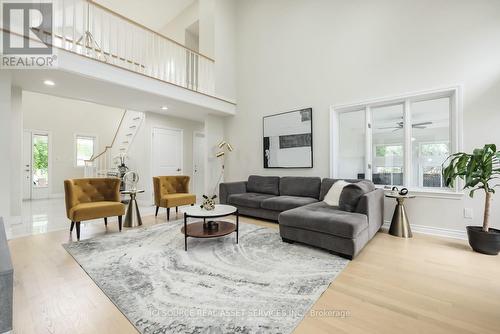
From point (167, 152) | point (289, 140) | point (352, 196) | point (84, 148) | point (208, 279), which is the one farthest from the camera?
point (84, 148)

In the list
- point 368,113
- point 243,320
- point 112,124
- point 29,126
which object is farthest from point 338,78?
point 29,126

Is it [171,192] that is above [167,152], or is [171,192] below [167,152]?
below

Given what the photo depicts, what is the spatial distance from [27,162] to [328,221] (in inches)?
340

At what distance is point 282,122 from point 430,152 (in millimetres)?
2630

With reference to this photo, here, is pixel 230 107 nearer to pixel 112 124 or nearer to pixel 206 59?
pixel 206 59

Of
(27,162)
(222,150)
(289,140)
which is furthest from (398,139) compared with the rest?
(27,162)

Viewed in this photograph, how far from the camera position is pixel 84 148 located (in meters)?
7.62

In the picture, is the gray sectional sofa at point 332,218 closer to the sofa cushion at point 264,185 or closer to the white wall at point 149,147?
the sofa cushion at point 264,185

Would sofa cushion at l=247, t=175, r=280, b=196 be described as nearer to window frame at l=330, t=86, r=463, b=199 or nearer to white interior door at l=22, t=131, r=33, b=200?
window frame at l=330, t=86, r=463, b=199

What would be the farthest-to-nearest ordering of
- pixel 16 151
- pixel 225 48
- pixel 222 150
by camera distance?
pixel 222 150, pixel 225 48, pixel 16 151

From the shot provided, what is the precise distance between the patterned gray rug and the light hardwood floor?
11 centimetres

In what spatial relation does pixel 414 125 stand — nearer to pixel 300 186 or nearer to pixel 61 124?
pixel 300 186

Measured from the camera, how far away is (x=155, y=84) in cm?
407

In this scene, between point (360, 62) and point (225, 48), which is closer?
point (360, 62)
